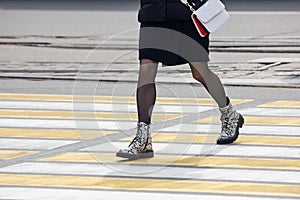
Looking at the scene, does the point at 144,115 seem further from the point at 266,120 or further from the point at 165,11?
the point at 266,120

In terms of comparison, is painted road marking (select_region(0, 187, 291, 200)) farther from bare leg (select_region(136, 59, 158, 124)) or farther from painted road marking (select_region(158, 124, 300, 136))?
painted road marking (select_region(158, 124, 300, 136))

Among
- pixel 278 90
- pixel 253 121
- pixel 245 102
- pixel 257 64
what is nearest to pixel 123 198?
pixel 253 121

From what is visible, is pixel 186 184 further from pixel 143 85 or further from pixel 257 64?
pixel 257 64

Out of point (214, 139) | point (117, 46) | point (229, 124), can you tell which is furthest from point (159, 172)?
point (117, 46)

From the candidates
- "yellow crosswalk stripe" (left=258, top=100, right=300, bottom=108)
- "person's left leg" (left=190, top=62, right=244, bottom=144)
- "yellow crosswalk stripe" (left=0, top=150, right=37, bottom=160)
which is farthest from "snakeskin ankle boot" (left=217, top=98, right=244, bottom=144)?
"yellow crosswalk stripe" (left=258, top=100, right=300, bottom=108)

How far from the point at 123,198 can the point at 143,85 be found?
4.83 feet

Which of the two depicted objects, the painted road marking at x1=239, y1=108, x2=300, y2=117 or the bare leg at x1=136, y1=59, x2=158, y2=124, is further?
the painted road marking at x1=239, y1=108, x2=300, y2=117

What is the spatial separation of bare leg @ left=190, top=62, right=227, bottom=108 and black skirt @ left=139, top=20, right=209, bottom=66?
184 mm

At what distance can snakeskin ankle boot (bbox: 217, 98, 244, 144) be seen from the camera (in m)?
8.65

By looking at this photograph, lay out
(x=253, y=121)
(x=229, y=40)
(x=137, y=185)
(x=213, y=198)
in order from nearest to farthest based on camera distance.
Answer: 1. (x=213, y=198)
2. (x=137, y=185)
3. (x=253, y=121)
4. (x=229, y=40)

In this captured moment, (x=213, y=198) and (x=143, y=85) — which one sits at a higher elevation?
(x=143, y=85)

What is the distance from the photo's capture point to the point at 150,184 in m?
7.34

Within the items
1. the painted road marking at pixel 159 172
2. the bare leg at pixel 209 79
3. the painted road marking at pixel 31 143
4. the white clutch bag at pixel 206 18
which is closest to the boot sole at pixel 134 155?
the painted road marking at pixel 159 172

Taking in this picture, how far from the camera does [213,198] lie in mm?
6863
